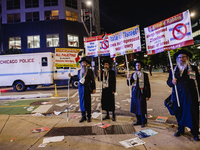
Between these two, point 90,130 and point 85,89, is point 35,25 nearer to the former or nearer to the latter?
point 85,89

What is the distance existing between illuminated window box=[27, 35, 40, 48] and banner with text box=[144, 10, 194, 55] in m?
24.9

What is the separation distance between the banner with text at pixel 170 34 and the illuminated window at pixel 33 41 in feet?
81.7

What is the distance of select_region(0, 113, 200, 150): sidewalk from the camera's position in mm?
3150

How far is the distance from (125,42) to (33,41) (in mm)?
24519

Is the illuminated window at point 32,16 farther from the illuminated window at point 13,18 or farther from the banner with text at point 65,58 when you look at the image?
the banner with text at point 65,58

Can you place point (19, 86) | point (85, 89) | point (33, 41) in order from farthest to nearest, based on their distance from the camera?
point (33, 41)
point (19, 86)
point (85, 89)

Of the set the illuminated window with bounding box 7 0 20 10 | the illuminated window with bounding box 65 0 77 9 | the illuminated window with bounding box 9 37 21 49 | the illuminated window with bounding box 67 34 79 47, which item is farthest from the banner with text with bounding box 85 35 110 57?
the illuminated window with bounding box 7 0 20 10

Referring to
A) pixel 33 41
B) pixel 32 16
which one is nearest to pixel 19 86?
pixel 33 41

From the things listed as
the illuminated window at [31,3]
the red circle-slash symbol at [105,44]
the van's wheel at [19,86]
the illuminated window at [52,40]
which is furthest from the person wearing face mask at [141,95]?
the illuminated window at [31,3]

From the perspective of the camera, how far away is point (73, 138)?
11.8 ft

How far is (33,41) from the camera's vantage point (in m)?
25.4

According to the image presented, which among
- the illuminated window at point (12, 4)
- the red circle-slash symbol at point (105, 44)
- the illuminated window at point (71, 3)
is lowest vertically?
the red circle-slash symbol at point (105, 44)

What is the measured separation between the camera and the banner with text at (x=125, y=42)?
4828 mm

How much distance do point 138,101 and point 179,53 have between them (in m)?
1.68
